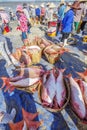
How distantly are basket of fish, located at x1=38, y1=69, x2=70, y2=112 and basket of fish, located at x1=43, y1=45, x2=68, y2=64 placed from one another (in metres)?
2.59

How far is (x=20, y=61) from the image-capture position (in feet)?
23.8

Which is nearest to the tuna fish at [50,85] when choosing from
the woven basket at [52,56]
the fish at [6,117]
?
the fish at [6,117]

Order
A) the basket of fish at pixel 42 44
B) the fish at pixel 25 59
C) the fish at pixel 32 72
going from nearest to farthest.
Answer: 1. the fish at pixel 32 72
2. the fish at pixel 25 59
3. the basket of fish at pixel 42 44

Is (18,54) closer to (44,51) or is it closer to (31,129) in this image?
(44,51)

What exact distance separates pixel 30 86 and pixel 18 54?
8.38 ft

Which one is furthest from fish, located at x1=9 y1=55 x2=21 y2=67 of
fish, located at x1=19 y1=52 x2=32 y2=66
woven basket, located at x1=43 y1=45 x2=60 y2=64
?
woven basket, located at x1=43 y1=45 x2=60 y2=64

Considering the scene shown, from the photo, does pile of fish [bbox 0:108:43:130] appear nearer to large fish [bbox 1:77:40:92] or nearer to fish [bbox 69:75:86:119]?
large fish [bbox 1:77:40:92]

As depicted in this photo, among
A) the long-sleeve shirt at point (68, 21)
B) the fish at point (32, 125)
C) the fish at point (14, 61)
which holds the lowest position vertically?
the fish at point (32, 125)

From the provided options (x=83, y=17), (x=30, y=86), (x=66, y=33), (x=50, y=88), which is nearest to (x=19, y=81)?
(x=30, y=86)

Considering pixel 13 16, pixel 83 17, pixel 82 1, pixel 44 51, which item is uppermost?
pixel 82 1

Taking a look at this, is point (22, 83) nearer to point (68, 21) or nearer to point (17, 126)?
point (17, 126)

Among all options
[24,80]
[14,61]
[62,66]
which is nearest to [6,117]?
[24,80]

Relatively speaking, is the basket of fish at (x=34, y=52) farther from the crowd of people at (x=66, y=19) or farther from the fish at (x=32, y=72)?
the fish at (x=32, y=72)

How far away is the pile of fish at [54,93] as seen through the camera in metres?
4.37
